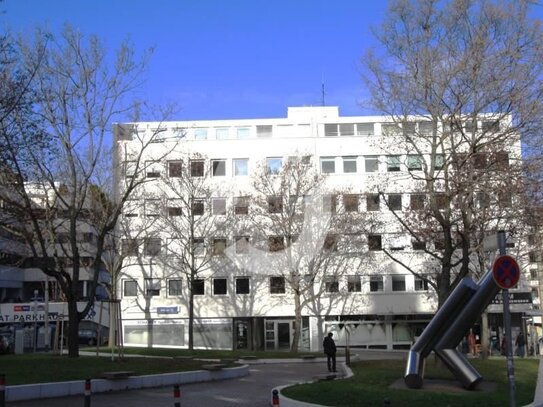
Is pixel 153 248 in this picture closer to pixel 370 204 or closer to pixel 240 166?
pixel 240 166

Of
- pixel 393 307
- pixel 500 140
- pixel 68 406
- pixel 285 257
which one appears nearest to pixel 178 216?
pixel 285 257

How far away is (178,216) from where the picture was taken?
151 ft

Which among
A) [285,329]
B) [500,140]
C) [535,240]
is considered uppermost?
[500,140]

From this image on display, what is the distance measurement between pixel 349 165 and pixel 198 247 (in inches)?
595

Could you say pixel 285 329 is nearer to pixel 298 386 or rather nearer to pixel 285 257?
pixel 285 257

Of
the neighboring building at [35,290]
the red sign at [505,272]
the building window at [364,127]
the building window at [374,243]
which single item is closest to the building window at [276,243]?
the building window at [374,243]

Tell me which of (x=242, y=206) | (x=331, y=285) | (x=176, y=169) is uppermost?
(x=176, y=169)

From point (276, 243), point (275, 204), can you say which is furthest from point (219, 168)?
point (276, 243)

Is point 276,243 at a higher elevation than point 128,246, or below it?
higher

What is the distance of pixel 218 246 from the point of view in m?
46.3

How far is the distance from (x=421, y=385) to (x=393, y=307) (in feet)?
123

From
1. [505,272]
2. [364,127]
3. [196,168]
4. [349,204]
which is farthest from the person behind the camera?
[364,127]

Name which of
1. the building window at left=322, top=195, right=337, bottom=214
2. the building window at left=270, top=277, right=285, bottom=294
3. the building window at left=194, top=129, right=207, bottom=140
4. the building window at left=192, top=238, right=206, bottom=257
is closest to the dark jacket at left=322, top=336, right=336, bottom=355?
the building window at left=322, top=195, right=337, bottom=214

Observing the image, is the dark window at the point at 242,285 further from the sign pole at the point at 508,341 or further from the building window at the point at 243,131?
the sign pole at the point at 508,341
